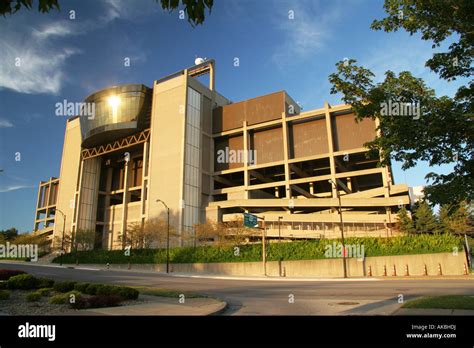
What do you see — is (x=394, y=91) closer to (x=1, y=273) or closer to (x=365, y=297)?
(x=365, y=297)

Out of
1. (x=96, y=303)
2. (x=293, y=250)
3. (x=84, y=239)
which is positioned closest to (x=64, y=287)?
(x=96, y=303)

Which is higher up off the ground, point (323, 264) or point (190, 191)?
point (190, 191)

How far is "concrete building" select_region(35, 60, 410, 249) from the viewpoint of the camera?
61062mm

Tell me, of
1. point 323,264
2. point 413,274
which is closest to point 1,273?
point 323,264

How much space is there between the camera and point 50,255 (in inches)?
3049

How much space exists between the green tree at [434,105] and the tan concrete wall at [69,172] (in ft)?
283

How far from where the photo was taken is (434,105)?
28.4 ft

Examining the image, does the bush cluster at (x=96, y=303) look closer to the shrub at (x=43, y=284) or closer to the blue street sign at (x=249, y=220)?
the shrub at (x=43, y=284)

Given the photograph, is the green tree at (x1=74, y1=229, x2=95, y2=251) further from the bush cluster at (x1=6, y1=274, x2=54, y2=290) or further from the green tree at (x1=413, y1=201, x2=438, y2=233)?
the green tree at (x1=413, y1=201, x2=438, y2=233)

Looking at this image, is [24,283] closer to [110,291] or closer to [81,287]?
[81,287]

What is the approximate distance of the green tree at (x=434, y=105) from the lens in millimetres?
8266

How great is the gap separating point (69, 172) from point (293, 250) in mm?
71015

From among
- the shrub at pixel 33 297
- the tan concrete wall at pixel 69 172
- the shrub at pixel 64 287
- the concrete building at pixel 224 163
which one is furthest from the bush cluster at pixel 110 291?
the tan concrete wall at pixel 69 172
